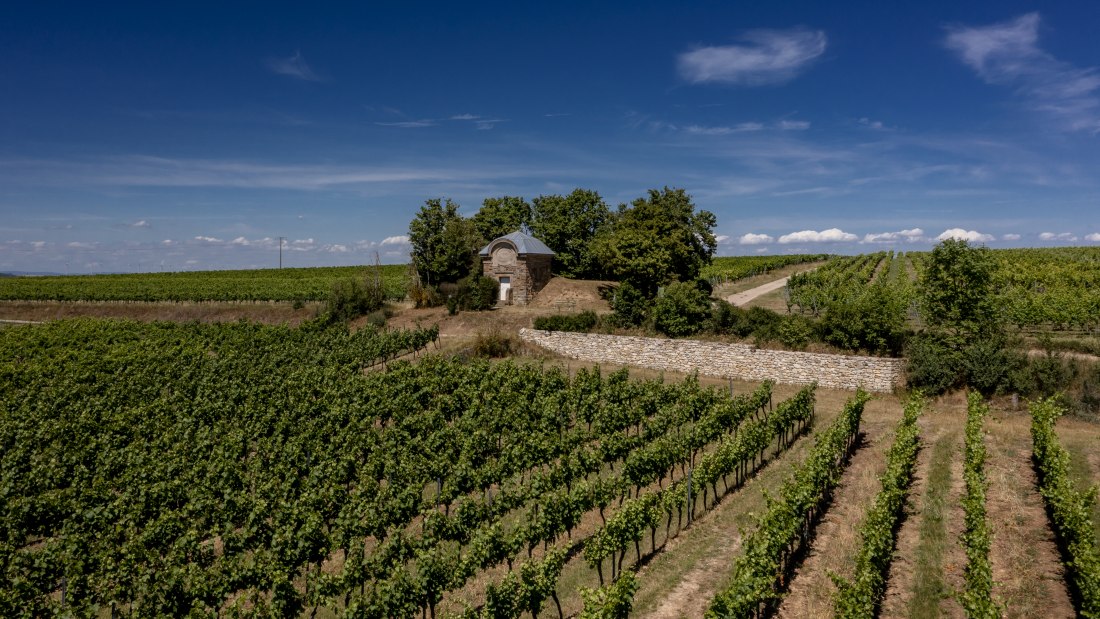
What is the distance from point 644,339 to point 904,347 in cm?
1236

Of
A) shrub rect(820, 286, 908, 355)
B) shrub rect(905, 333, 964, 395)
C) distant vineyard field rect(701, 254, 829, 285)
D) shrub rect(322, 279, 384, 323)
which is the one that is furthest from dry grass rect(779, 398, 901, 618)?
distant vineyard field rect(701, 254, 829, 285)

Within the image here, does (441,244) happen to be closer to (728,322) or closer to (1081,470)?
(728,322)

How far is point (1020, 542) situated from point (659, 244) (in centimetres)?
2896

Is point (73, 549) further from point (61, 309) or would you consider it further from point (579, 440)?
point (61, 309)

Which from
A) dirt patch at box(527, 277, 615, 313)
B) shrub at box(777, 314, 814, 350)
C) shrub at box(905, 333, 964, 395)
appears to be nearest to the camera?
shrub at box(905, 333, 964, 395)

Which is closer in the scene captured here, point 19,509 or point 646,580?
point 646,580

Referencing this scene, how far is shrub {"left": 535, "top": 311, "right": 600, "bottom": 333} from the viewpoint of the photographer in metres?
36.5

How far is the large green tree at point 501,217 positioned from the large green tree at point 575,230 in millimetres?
2687

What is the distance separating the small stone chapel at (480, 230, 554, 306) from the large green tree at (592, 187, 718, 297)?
5.29m

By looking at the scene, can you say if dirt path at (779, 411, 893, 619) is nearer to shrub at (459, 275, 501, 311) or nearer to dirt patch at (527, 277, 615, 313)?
dirt patch at (527, 277, 615, 313)

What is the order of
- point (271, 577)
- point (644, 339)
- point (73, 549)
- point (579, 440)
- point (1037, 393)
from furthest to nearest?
point (644, 339)
point (1037, 393)
point (579, 440)
point (73, 549)
point (271, 577)

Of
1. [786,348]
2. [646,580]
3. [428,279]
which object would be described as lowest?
[646,580]

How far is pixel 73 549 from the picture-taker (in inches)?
533

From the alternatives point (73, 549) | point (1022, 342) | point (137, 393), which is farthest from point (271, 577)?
point (1022, 342)
